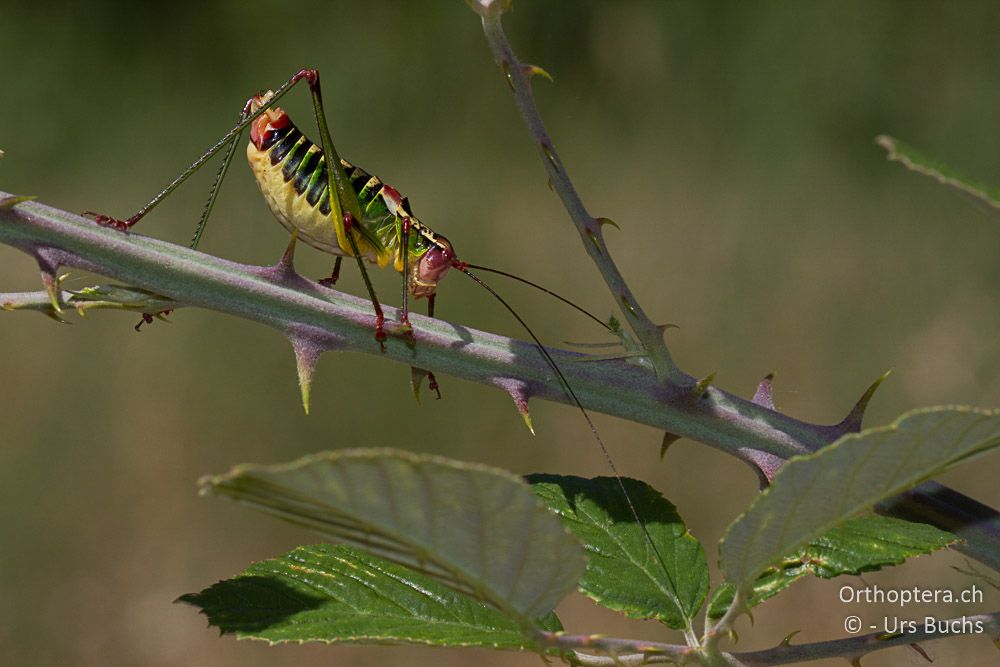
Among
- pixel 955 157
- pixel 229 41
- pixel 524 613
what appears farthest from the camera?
pixel 229 41

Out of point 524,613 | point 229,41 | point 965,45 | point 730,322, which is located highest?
point 229,41

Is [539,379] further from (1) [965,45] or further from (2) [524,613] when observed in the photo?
(1) [965,45]

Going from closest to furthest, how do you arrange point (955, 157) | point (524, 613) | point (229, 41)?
1. point (524, 613)
2. point (955, 157)
3. point (229, 41)

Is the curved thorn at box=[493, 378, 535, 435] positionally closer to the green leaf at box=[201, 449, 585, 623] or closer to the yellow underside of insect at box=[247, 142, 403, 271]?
the green leaf at box=[201, 449, 585, 623]

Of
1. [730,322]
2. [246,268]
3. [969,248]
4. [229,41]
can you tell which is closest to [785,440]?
[246,268]

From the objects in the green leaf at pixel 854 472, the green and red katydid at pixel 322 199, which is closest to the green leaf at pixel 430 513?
the green leaf at pixel 854 472
